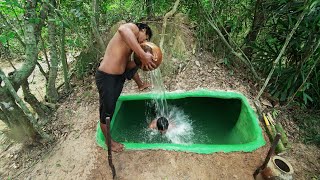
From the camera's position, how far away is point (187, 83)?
4371mm

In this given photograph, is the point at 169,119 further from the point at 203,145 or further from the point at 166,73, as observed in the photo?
the point at 203,145

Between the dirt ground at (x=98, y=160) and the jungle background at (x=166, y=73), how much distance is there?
0.01 metres

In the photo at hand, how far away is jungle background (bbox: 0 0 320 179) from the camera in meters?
3.13

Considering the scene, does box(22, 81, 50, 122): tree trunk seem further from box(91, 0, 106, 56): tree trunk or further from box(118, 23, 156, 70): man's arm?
box(118, 23, 156, 70): man's arm

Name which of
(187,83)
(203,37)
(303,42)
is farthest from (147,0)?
(303,42)

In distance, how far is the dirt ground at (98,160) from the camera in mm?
2955

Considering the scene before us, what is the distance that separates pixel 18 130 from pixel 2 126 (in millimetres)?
1256

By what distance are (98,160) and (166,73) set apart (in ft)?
6.49

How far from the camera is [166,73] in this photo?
4.52 meters

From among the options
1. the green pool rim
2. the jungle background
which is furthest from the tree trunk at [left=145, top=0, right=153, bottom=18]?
the green pool rim

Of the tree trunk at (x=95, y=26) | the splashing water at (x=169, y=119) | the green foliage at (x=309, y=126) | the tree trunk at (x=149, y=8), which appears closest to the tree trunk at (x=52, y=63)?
the tree trunk at (x=95, y=26)

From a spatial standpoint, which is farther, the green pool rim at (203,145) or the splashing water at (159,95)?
the splashing water at (159,95)

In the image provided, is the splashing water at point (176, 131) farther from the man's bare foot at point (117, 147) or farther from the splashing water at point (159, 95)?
the man's bare foot at point (117, 147)

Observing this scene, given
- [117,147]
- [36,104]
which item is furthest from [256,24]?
[36,104]
